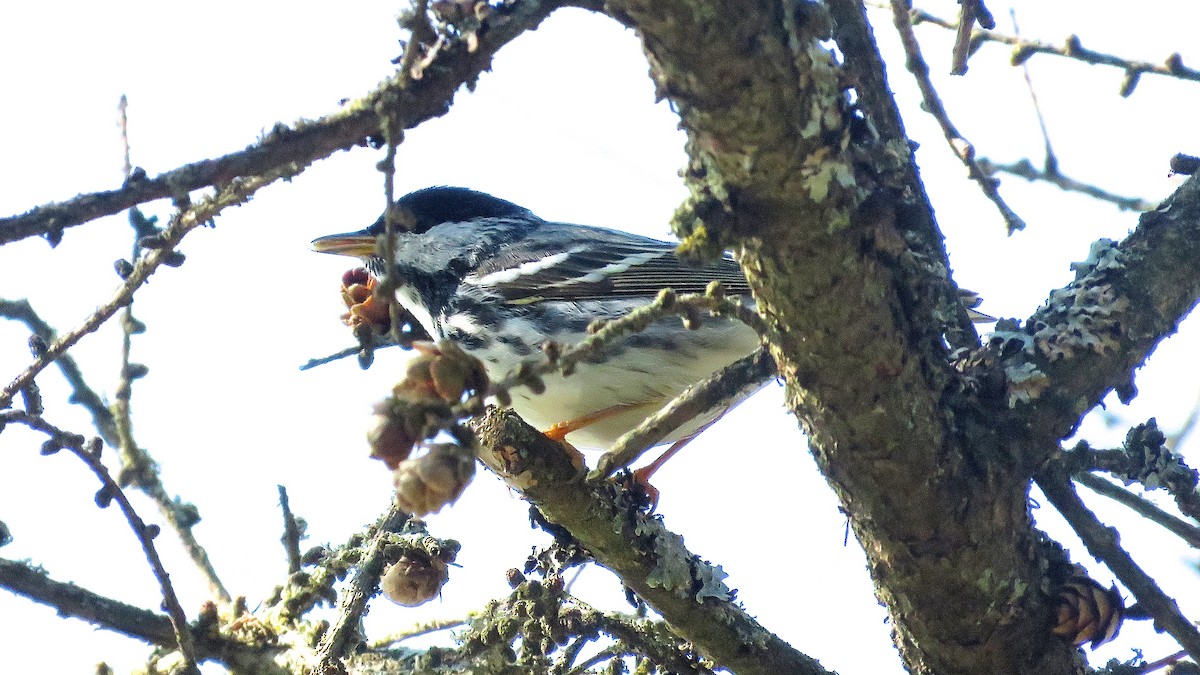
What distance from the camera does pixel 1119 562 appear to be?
88.9 inches

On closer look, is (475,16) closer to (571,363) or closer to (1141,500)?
(571,363)

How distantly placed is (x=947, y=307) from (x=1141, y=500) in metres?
0.70

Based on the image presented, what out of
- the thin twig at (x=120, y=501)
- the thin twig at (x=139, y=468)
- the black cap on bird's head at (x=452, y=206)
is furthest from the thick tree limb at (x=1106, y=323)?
the black cap on bird's head at (x=452, y=206)

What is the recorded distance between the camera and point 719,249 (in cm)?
171

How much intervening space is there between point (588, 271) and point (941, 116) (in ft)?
6.34

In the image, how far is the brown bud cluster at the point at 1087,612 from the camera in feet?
7.64

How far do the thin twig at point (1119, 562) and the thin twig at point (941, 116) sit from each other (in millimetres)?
710

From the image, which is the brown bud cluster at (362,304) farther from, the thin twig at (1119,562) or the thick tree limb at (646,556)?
the thin twig at (1119,562)

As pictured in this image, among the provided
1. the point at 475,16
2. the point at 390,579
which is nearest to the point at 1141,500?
the point at 390,579

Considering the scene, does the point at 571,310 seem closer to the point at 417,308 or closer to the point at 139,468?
the point at 417,308

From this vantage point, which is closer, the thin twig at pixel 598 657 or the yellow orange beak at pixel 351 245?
the thin twig at pixel 598 657

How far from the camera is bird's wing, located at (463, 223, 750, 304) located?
4383 mm

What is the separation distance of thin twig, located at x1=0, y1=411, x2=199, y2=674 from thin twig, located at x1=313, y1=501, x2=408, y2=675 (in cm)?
32

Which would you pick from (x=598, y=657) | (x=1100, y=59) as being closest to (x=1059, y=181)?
(x=1100, y=59)
